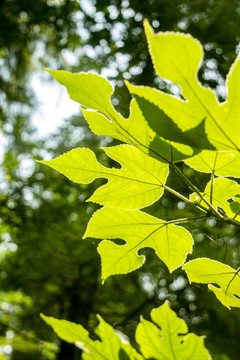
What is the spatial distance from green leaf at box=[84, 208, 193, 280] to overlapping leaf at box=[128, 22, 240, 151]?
0.15 meters

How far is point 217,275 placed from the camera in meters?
0.45

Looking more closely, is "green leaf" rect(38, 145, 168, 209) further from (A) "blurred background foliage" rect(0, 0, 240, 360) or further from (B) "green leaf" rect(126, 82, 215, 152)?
(A) "blurred background foliage" rect(0, 0, 240, 360)

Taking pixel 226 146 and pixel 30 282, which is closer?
pixel 226 146

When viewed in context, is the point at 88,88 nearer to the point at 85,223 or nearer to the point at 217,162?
the point at 217,162

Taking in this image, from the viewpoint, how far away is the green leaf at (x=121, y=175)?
40 cm

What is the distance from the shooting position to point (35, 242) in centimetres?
226

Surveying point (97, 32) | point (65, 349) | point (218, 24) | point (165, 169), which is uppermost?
point (165, 169)

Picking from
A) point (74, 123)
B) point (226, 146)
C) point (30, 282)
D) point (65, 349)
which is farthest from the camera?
point (74, 123)

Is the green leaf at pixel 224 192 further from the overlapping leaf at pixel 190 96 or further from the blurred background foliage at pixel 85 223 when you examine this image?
the blurred background foliage at pixel 85 223

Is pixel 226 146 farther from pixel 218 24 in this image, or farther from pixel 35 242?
pixel 218 24

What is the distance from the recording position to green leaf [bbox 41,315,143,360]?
0.34m

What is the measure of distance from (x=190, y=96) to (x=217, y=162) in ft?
0.40

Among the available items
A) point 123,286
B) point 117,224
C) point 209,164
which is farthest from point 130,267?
point 123,286

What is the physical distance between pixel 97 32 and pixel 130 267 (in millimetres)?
2615
